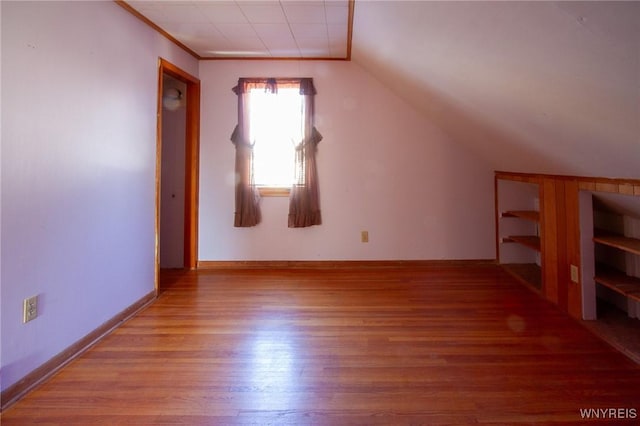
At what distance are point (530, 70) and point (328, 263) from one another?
2656 mm

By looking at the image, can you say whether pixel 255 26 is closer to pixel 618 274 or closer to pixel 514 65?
pixel 514 65

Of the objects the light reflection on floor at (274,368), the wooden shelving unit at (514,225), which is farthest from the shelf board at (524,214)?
the light reflection on floor at (274,368)

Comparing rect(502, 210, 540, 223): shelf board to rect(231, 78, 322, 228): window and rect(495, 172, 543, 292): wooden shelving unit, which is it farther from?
rect(231, 78, 322, 228): window

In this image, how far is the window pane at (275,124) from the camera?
3.67 metres

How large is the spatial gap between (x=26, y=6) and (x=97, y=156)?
0.80 metres

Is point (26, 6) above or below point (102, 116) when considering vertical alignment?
above

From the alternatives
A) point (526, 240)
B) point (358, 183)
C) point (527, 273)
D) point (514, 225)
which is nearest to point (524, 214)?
point (526, 240)

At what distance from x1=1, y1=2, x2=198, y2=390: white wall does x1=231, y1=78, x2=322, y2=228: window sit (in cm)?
103

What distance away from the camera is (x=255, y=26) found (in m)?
2.82

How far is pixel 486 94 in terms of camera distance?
209 centimetres

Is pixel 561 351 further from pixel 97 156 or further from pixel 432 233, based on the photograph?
pixel 97 156

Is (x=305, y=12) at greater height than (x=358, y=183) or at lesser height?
greater

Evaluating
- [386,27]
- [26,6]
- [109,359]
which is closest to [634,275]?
[386,27]

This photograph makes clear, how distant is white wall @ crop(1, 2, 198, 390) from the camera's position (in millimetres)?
1558
